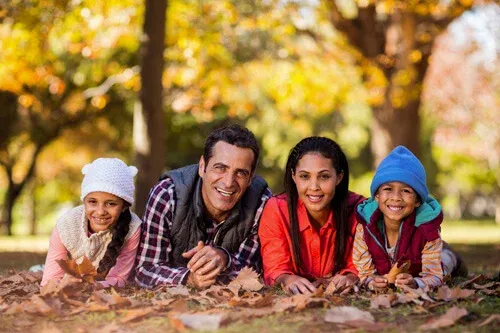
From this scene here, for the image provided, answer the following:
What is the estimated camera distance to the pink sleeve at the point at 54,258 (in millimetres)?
5285

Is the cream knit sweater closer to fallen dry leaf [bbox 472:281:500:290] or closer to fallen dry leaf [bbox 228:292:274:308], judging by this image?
fallen dry leaf [bbox 228:292:274:308]

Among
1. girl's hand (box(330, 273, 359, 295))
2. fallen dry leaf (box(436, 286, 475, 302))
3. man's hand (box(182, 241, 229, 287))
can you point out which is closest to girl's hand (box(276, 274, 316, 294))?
girl's hand (box(330, 273, 359, 295))

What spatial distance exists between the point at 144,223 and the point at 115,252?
0.33 m

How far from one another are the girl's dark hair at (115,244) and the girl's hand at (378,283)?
1698mm

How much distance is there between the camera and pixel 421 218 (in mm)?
5266

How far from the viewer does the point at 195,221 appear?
5.67 meters

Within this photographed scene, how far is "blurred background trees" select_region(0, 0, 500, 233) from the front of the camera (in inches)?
478

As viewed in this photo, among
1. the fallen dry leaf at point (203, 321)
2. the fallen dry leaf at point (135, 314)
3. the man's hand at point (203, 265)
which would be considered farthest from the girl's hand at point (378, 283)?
the fallen dry leaf at point (135, 314)

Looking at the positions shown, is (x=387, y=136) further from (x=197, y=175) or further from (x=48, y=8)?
(x=197, y=175)

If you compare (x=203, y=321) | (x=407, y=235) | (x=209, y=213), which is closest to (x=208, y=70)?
(x=209, y=213)

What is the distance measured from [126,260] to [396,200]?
74.3 inches

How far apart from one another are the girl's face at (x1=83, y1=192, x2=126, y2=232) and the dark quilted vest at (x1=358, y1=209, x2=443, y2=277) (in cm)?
167

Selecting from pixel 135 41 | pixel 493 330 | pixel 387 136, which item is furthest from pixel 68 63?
pixel 493 330

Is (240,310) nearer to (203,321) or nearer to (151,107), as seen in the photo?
(203,321)
